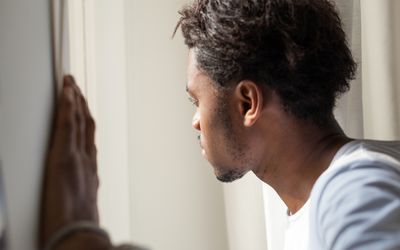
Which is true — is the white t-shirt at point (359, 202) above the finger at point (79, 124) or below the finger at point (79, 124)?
below

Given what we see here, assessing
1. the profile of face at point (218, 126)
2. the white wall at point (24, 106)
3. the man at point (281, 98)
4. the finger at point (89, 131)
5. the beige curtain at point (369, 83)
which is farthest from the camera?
the beige curtain at point (369, 83)

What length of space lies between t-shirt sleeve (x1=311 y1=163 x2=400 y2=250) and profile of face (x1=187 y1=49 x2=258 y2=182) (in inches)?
9.0

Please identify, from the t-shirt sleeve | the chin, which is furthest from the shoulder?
the chin

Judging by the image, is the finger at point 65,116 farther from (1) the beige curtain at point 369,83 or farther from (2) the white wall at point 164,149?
(1) the beige curtain at point 369,83

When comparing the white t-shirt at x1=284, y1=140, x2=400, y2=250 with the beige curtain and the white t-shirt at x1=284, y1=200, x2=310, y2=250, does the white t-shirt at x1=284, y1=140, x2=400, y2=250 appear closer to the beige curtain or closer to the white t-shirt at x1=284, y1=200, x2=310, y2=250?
the white t-shirt at x1=284, y1=200, x2=310, y2=250

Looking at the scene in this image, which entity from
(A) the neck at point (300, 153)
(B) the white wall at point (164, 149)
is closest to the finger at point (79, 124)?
(B) the white wall at point (164, 149)

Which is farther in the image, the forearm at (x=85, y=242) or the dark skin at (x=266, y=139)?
Answer: the dark skin at (x=266, y=139)

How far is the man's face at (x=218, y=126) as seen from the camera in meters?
0.87

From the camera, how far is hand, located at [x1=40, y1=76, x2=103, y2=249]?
440mm

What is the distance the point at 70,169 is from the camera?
47cm

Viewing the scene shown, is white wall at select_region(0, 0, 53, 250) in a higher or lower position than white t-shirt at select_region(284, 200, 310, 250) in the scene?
higher

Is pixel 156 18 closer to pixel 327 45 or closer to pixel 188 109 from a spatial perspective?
pixel 188 109

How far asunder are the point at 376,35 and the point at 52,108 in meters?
0.73

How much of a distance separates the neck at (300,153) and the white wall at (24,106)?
48 centimetres
